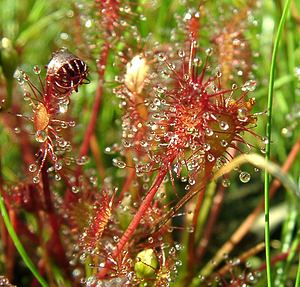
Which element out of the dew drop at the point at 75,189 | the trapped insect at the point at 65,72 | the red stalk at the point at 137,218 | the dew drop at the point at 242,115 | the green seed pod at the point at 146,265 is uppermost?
the trapped insect at the point at 65,72

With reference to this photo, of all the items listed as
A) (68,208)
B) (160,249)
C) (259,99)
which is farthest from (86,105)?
(160,249)

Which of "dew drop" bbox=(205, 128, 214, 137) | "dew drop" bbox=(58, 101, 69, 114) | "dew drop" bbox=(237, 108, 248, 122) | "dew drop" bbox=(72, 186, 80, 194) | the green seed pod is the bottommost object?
the green seed pod

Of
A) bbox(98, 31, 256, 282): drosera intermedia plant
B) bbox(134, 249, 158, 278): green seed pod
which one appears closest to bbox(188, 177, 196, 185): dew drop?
bbox(98, 31, 256, 282): drosera intermedia plant

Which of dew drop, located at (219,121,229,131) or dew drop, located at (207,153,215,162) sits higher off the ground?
dew drop, located at (219,121,229,131)

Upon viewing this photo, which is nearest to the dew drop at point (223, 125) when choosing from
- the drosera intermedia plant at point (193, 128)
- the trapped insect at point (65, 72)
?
the drosera intermedia plant at point (193, 128)

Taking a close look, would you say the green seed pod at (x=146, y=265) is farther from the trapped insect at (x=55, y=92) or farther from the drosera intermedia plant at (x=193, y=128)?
the trapped insect at (x=55, y=92)

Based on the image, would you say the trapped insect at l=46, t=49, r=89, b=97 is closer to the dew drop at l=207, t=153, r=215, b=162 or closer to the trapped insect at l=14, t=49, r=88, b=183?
the trapped insect at l=14, t=49, r=88, b=183

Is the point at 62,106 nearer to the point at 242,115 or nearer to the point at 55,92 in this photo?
the point at 55,92

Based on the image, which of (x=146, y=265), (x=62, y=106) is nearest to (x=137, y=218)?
(x=146, y=265)

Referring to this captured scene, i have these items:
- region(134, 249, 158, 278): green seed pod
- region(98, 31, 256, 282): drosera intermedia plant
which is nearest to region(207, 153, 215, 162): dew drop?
region(98, 31, 256, 282): drosera intermedia plant

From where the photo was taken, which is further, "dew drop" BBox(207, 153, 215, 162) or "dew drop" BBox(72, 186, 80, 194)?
"dew drop" BBox(72, 186, 80, 194)
